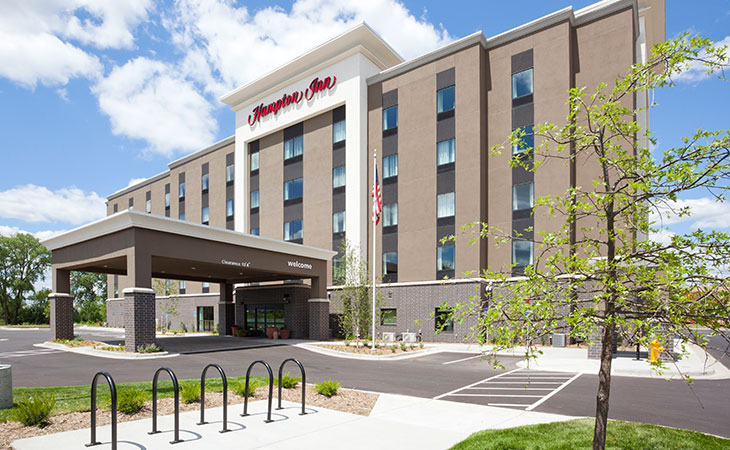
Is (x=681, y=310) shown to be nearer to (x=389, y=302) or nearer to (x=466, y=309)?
(x=466, y=309)

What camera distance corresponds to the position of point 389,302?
35.4 m

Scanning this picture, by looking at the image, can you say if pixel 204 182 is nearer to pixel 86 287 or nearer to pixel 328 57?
pixel 328 57

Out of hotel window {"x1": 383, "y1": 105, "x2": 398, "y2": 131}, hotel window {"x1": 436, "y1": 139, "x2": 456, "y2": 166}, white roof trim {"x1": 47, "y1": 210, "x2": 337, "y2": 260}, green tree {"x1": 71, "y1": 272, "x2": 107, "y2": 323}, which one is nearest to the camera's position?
white roof trim {"x1": 47, "y1": 210, "x2": 337, "y2": 260}

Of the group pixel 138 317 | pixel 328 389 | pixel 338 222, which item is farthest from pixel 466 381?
pixel 338 222

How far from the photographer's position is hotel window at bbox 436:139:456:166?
33156 mm

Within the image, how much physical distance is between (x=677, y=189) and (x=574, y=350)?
22249 millimetres

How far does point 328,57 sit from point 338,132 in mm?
6171

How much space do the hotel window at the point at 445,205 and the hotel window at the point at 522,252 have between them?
4753 mm

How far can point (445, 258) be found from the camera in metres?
33.2

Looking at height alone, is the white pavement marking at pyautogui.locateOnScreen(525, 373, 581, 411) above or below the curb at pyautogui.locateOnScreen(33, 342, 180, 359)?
above

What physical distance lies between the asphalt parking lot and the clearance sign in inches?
925

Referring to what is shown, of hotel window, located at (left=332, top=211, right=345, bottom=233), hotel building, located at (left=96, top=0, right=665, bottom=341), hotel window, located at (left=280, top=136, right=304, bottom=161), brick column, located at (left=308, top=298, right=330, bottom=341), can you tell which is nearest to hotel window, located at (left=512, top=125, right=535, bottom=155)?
hotel building, located at (left=96, top=0, right=665, bottom=341)

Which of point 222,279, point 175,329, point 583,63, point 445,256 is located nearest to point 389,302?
point 445,256

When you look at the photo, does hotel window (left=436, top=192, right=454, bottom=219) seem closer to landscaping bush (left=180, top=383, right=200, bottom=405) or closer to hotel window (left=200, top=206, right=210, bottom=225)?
landscaping bush (left=180, top=383, right=200, bottom=405)
